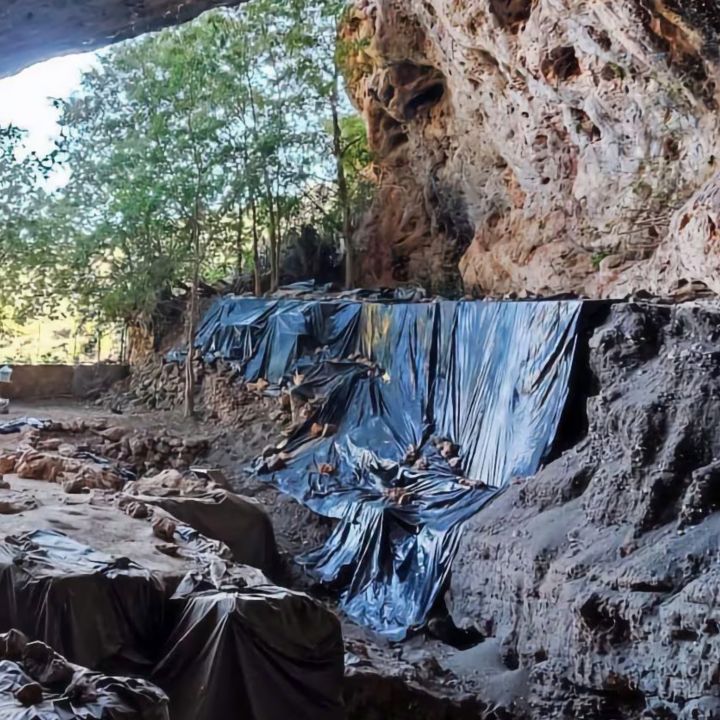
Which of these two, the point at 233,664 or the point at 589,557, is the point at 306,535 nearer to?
the point at 589,557

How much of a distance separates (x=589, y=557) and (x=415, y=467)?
3.26m

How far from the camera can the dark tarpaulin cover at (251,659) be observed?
441 centimetres

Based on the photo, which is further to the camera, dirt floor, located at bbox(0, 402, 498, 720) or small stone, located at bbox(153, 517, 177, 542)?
small stone, located at bbox(153, 517, 177, 542)

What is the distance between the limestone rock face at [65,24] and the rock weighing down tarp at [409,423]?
570 centimetres

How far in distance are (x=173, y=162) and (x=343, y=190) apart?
3429mm

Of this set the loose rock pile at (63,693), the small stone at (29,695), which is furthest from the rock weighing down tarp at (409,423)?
the small stone at (29,695)

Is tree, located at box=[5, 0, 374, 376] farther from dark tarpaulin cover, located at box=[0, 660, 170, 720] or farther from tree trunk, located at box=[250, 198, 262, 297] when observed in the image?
dark tarpaulin cover, located at box=[0, 660, 170, 720]

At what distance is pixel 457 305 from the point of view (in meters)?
9.51

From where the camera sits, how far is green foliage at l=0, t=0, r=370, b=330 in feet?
43.8

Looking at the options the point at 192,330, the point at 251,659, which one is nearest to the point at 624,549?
the point at 251,659

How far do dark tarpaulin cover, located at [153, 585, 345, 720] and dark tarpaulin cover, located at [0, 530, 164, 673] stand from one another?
0.14 m

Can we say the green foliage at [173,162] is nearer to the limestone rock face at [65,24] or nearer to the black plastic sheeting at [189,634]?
the black plastic sheeting at [189,634]

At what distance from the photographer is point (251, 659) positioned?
14.7ft

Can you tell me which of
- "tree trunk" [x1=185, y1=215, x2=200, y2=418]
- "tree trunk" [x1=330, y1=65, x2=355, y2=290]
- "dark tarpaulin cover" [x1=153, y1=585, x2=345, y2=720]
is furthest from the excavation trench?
"tree trunk" [x1=330, y1=65, x2=355, y2=290]
